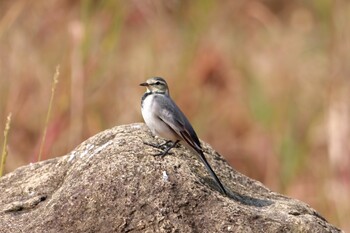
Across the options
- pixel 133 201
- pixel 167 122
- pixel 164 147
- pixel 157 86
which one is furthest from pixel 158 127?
pixel 133 201

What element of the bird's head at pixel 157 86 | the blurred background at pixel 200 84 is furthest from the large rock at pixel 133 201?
the blurred background at pixel 200 84

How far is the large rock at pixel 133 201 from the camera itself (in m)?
4.68

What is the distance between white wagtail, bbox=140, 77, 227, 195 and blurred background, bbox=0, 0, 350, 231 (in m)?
1.56

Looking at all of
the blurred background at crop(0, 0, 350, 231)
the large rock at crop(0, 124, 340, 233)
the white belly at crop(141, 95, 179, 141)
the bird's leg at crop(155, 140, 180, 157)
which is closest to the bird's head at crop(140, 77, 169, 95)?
the white belly at crop(141, 95, 179, 141)

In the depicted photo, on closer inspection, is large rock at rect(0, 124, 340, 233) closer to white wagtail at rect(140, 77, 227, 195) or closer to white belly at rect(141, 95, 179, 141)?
white wagtail at rect(140, 77, 227, 195)

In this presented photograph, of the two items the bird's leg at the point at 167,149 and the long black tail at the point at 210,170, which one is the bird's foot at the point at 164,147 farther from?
the long black tail at the point at 210,170

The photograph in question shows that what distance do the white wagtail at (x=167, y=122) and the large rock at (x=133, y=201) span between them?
0.28ft

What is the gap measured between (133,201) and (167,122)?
37.4 inches

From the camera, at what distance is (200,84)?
408 inches

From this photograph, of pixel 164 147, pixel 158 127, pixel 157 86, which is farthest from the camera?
pixel 157 86

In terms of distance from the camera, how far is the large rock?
4.68 m

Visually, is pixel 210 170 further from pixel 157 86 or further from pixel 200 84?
pixel 200 84

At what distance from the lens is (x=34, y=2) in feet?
35.4

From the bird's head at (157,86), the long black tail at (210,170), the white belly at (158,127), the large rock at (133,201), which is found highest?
the bird's head at (157,86)
